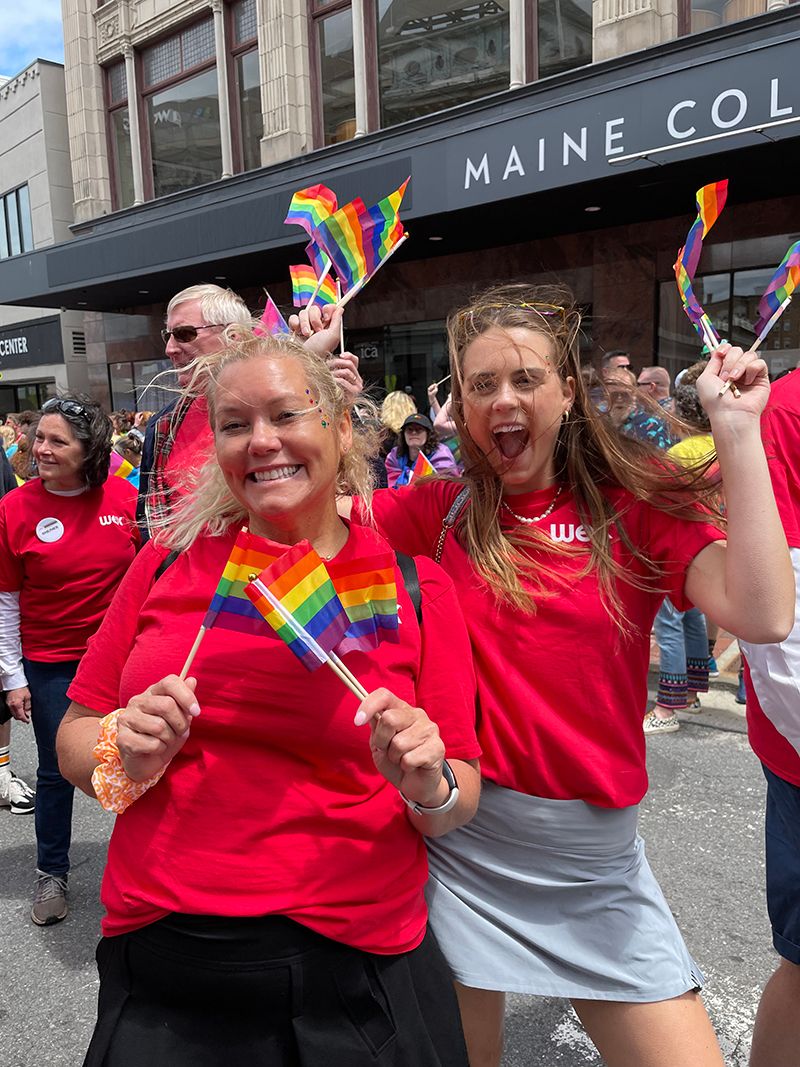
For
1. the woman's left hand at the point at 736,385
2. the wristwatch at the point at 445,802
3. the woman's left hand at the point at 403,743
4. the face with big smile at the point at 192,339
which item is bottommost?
the wristwatch at the point at 445,802

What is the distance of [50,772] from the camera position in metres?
3.23

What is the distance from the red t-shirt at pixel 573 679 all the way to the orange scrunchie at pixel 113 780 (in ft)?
2.17

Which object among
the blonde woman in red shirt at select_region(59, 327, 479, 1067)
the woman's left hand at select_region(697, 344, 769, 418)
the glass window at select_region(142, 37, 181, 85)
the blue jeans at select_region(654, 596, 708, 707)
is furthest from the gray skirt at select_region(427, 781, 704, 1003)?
the glass window at select_region(142, 37, 181, 85)

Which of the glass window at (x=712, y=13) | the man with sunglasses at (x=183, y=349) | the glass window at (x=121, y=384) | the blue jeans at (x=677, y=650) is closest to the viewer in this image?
the man with sunglasses at (x=183, y=349)

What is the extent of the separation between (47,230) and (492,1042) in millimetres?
21846

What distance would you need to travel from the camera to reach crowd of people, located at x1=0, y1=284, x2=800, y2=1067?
4.31 ft

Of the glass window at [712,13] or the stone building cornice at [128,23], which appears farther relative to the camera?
the stone building cornice at [128,23]

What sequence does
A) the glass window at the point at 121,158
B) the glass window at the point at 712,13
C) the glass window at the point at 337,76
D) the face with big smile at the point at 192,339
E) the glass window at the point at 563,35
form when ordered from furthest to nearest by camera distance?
the glass window at the point at 121,158 → the glass window at the point at 337,76 → the glass window at the point at 563,35 → the glass window at the point at 712,13 → the face with big smile at the point at 192,339

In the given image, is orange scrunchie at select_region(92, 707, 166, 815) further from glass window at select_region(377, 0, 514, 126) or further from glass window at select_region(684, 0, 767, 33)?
glass window at select_region(377, 0, 514, 126)

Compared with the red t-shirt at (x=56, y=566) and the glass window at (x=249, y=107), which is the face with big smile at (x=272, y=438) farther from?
the glass window at (x=249, y=107)

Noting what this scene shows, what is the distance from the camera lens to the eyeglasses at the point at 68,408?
3300 mm

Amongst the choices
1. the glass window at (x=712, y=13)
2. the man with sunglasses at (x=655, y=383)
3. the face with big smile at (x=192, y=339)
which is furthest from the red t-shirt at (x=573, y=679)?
the glass window at (x=712, y=13)

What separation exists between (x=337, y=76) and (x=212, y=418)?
13.9 metres

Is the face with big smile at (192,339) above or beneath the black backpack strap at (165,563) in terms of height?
above
